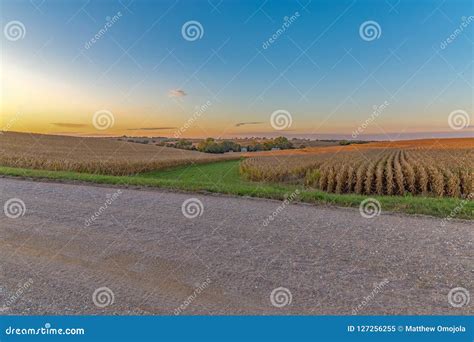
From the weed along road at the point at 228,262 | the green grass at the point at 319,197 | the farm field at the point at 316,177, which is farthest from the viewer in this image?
the farm field at the point at 316,177

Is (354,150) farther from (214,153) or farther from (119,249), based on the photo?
(119,249)

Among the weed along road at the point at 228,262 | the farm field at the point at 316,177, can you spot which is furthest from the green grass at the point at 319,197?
the weed along road at the point at 228,262

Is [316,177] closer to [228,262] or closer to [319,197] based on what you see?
[319,197]

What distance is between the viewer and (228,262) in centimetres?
505

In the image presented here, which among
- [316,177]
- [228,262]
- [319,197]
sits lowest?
[228,262]

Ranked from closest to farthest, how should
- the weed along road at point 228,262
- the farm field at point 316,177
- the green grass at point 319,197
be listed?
the weed along road at point 228,262 < the green grass at point 319,197 < the farm field at point 316,177

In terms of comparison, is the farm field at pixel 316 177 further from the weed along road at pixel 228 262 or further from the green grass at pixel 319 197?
the weed along road at pixel 228 262

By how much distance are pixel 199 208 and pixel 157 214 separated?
44.0 inches

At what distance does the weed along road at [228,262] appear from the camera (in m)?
4.08

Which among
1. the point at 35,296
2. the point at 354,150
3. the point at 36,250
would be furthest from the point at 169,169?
the point at 35,296

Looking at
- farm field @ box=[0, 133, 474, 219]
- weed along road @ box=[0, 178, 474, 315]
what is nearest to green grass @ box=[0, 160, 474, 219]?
farm field @ box=[0, 133, 474, 219]

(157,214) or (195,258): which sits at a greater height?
(157,214)

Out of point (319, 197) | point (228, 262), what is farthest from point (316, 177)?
point (228, 262)

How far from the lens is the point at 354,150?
26156 mm
